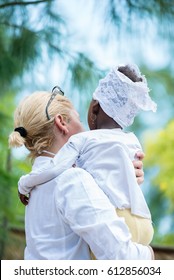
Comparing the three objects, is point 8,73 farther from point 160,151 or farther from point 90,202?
point 160,151

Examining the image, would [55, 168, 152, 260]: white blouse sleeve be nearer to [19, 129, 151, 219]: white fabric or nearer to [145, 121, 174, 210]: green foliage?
[19, 129, 151, 219]: white fabric

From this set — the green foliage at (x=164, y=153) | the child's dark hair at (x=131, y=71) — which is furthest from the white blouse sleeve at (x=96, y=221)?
the green foliage at (x=164, y=153)

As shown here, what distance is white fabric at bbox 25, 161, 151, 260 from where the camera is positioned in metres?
0.88

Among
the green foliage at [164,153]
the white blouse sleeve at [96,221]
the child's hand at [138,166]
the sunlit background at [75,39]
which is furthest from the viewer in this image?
the green foliage at [164,153]

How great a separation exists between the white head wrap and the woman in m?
0.07

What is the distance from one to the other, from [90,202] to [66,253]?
0.33 ft

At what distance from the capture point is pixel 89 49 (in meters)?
2.40

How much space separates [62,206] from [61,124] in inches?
6.7

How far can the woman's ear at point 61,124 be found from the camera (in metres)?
1.03

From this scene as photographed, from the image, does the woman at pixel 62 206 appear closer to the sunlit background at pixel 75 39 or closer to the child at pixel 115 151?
the child at pixel 115 151

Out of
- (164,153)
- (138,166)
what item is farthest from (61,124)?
(164,153)

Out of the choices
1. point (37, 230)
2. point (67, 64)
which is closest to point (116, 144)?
point (37, 230)

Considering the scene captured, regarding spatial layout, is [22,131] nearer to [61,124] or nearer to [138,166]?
[61,124]

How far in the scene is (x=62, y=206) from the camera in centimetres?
93
